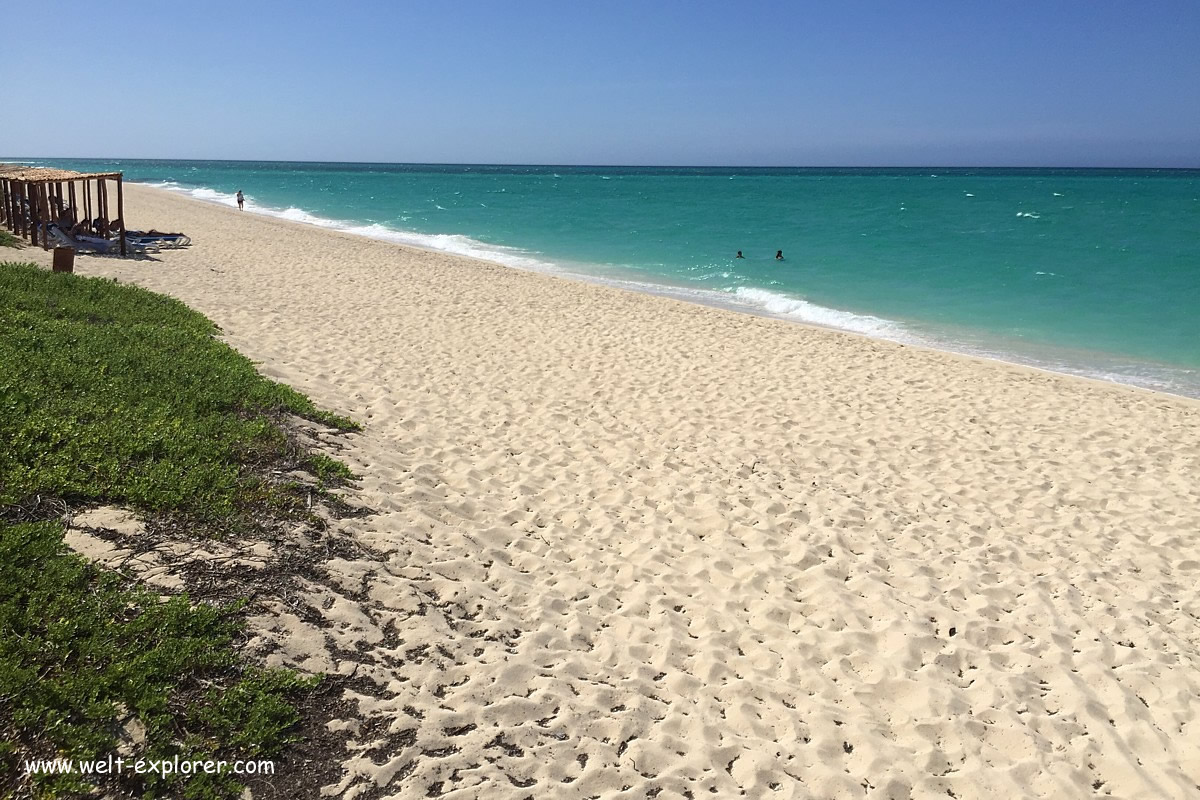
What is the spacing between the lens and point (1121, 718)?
444 centimetres

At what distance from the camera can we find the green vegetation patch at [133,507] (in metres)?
3.14

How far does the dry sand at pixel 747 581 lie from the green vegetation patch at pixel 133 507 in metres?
0.50

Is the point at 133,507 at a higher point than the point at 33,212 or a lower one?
lower

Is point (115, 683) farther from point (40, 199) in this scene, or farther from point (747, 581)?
point (40, 199)

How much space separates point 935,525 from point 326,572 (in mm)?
5285

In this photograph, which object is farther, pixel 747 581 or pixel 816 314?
pixel 816 314

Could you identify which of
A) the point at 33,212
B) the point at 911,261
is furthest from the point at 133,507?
the point at 911,261

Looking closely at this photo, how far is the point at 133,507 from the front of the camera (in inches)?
186

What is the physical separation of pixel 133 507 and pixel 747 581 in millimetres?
4339

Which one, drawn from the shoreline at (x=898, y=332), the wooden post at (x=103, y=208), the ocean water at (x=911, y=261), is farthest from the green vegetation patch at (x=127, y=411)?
the ocean water at (x=911, y=261)

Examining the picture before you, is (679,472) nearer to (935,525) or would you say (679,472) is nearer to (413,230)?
(935,525)

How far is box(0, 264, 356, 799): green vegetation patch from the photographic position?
10.3 feet

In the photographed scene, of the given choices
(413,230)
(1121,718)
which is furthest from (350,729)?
(413,230)

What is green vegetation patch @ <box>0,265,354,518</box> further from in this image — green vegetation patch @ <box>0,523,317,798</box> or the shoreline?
the shoreline
